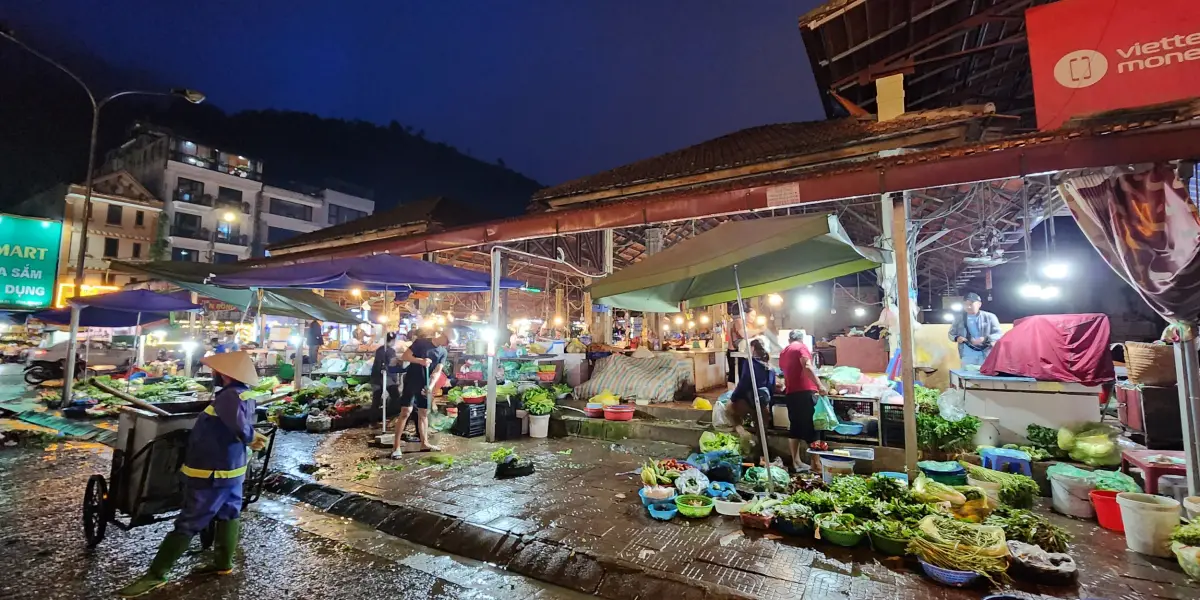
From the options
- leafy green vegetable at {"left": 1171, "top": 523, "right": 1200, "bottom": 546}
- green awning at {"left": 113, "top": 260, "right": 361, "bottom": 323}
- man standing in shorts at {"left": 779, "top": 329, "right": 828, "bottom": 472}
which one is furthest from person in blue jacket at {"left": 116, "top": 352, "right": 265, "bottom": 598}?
leafy green vegetable at {"left": 1171, "top": 523, "right": 1200, "bottom": 546}

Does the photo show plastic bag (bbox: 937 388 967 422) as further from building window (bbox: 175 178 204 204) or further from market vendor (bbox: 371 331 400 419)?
building window (bbox: 175 178 204 204)

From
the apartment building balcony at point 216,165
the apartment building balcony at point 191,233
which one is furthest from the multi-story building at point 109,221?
the apartment building balcony at point 216,165

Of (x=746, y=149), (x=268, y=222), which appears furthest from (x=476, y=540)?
(x=268, y=222)

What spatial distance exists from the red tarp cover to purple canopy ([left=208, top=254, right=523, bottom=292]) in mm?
9075

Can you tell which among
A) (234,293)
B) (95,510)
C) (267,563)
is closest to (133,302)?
(234,293)

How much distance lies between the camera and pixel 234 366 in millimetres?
4375

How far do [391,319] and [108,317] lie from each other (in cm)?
977

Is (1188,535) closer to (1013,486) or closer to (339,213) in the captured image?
(1013,486)

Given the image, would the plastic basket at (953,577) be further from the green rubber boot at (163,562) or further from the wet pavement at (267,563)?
the green rubber boot at (163,562)

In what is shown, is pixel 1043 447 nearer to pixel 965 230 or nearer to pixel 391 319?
pixel 965 230

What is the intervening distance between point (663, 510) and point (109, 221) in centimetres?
4833

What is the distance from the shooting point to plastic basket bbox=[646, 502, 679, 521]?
5473mm

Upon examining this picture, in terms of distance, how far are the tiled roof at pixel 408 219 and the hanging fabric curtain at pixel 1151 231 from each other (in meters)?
12.1

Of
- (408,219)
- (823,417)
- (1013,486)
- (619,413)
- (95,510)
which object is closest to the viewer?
(95,510)
